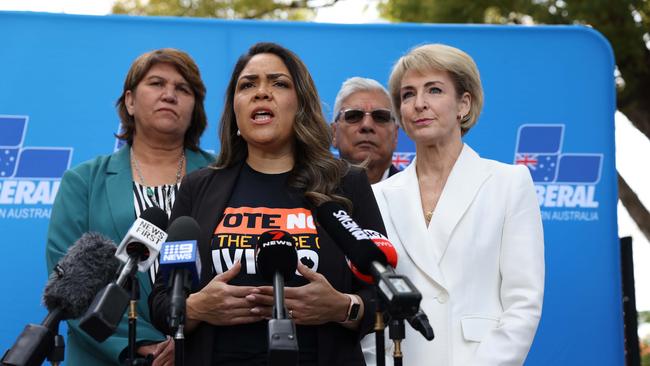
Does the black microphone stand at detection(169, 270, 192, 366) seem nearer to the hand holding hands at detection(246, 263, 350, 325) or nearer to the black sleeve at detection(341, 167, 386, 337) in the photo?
the hand holding hands at detection(246, 263, 350, 325)

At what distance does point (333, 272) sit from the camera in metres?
3.36

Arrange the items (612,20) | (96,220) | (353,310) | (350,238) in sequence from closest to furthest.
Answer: (350,238) < (353,310) < (96,220) < (612,20)

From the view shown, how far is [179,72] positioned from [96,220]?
0.85m

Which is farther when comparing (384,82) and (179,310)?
(384,82)

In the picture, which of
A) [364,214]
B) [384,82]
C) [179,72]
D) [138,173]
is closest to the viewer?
[364,214]

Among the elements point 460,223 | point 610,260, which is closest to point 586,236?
point 610,260

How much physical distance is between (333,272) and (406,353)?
2.09 feet

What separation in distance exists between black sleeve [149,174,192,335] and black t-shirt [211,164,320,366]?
18 centimetres

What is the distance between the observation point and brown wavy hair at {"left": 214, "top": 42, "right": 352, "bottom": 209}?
3.55 m

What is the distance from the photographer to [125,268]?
268 centimetres

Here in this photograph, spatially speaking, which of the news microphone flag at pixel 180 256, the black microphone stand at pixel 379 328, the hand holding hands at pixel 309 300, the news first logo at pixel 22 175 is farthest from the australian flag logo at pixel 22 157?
the black microphone stand at pixel 379 328

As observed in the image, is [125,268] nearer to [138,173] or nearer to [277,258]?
[277,258]

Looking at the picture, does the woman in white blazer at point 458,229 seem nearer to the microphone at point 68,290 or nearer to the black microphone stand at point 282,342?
the microphone at point 68,290

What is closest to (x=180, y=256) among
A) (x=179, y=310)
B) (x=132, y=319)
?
(x=179, y=310)
